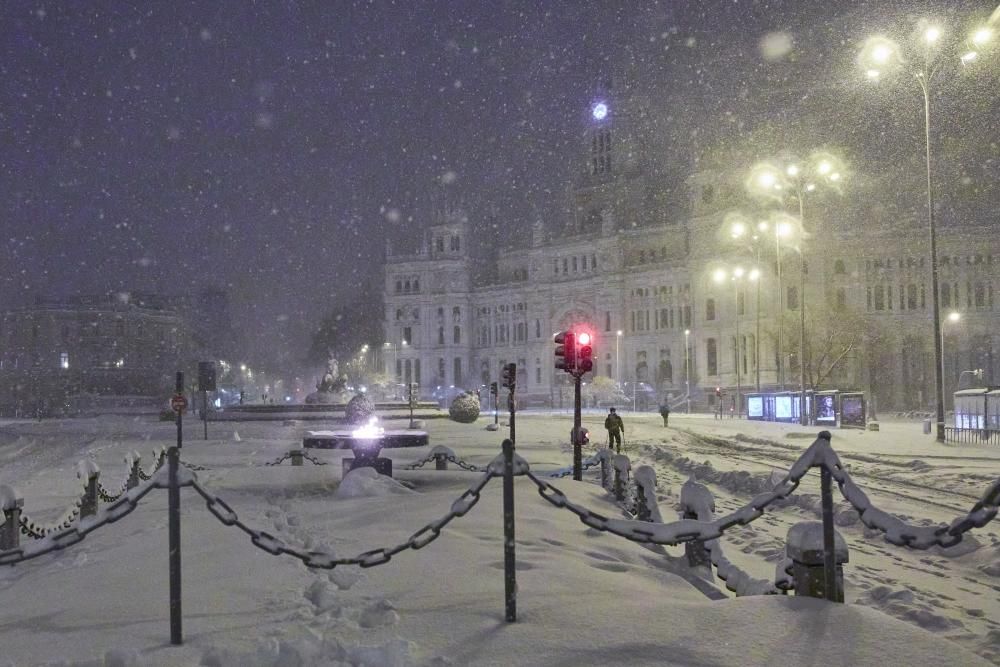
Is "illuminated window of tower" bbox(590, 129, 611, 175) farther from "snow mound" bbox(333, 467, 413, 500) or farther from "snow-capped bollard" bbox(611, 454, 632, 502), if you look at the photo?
"snow mound" bbox(333, 467, 413, 500)

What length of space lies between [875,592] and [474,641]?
504 cm

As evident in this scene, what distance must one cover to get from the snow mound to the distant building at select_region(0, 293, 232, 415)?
274 feet

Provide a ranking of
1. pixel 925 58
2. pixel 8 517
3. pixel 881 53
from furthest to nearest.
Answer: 1. pixel 925 58
2. pixel 881 53
3. pixel 8 517

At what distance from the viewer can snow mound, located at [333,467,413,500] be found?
12.4 m

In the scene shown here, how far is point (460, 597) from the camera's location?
589 centimetres

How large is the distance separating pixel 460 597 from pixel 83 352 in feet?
335

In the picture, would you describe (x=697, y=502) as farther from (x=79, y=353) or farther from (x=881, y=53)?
(x=79, y=353)

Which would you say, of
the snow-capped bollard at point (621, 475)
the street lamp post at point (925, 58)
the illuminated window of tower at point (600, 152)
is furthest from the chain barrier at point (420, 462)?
the illuminated window of tower at point (600, 152)

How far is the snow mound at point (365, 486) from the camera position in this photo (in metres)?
12.4

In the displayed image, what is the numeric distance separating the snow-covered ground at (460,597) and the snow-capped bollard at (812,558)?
7.2 inches

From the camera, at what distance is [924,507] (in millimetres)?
13281

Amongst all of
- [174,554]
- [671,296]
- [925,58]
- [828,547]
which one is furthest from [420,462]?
[671,296]

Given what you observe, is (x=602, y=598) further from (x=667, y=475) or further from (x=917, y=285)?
(x=917, y=285)

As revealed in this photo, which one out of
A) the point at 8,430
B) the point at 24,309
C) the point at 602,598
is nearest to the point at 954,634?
the point at 602,598
